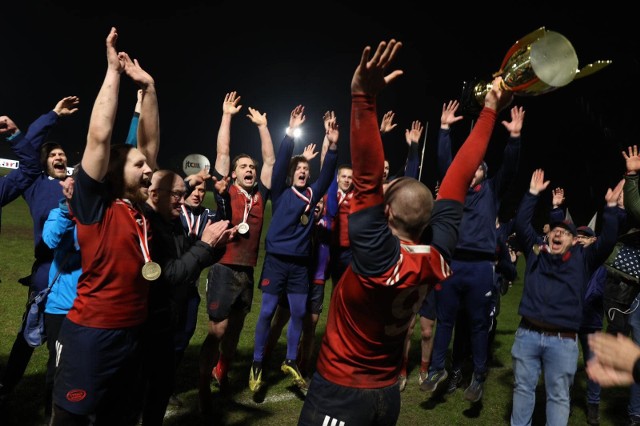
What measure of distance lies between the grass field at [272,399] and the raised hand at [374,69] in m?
3.75

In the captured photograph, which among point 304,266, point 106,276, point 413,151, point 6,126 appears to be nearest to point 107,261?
point 106,276

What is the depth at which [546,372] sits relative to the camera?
423cm

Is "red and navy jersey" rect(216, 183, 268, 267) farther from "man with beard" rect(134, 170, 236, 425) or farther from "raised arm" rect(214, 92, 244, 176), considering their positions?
"man with beard" rect(134, 170, 236, 425)

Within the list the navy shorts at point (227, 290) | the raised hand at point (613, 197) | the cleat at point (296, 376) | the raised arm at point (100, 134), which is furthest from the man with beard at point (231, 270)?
the raised hand at point (613, 197)

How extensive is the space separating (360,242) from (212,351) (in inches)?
125

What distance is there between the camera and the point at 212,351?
4680mm

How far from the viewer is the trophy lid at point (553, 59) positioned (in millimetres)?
2654

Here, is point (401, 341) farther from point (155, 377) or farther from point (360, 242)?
point (155, 377)

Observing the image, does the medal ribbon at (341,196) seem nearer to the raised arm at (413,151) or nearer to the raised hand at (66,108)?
the raised arm at (413,151)

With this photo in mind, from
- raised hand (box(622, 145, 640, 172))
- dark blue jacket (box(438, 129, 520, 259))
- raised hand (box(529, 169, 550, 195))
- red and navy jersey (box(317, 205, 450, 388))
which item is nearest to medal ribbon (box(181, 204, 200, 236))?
red and navy jersey (box(317, 205, 450, 388))

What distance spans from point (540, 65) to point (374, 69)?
1.36 meters

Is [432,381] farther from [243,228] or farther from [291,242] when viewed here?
[243,228]

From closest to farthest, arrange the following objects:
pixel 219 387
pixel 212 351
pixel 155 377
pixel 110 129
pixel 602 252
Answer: pixel 110 129
pixel 155 377
pixel 602 252
pixel 212 351
pixel 219 387

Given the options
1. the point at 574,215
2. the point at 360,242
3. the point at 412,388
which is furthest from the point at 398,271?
the point at 574,215
